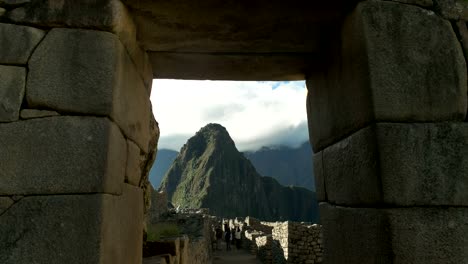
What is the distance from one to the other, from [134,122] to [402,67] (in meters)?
1.88

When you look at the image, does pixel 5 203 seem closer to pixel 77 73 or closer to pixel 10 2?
pixel 77 73

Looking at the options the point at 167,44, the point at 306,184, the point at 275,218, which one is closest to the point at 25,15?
the point at 167,44

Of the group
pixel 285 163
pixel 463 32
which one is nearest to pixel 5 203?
pixel 463 32

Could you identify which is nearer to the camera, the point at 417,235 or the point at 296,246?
the point at 417,235

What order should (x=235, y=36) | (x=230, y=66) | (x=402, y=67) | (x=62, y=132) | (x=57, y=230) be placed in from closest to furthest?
(x=57, y=230) < (x=62, y=132) < (x=402, y=67) < (x=235, y=36) < (x=230, y=66)

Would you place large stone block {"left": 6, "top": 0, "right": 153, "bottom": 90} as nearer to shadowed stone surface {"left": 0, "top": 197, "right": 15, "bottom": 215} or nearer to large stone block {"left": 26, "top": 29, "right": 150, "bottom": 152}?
large stone block {"left": 26, "top": 29, "right": 150, "bottom": 152}

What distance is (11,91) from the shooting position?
2.05 meters

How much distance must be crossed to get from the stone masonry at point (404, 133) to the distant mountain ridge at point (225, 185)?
7651 centimetres

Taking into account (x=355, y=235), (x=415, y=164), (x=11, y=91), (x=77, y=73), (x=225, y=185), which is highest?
(x=225, y=185)

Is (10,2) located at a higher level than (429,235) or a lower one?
higher

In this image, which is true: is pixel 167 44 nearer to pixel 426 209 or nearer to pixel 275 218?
pixel 426 209

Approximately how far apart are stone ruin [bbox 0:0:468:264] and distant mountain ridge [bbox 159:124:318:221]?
76356mm

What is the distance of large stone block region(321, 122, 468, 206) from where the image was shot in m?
2.00

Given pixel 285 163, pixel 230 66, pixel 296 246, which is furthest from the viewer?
pixel 285 163
